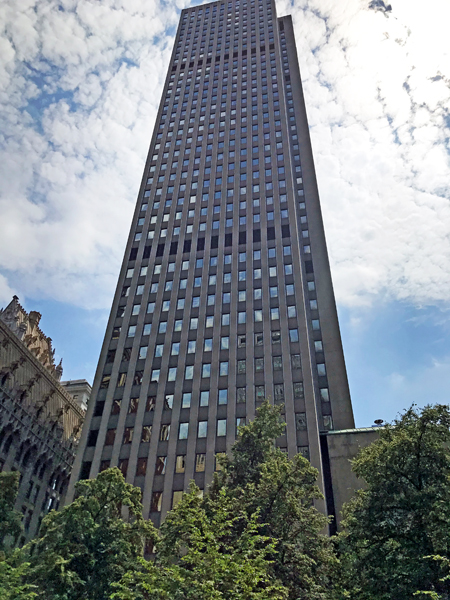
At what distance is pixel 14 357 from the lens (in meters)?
73.7

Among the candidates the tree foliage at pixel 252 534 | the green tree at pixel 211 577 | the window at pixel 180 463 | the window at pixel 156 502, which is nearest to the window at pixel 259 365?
the window at pixel 180 463

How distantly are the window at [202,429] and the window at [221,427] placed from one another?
138 cm

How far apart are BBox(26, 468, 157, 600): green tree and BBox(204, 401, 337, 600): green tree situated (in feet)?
18.4

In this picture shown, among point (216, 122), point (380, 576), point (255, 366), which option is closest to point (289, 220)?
point (255, 366)

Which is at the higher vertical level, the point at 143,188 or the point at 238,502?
the point at 143,188

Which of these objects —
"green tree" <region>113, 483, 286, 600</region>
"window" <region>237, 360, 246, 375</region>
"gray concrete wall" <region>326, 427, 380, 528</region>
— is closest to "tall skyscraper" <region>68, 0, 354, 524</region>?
"window" <region>237, 360, 246, 375</region>

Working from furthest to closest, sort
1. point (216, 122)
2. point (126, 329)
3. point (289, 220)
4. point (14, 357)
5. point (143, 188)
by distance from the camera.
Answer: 1. point (216, 122)
2. point (143, 188)
3. point (14, 357)
4. point (289, 220)
5. point (126, 329)

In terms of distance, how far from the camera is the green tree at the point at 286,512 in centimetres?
2302

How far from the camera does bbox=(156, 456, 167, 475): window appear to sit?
162 feet

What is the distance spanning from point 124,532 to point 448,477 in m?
18.8

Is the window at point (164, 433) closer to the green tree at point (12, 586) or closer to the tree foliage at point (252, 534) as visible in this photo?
the tree foliage at point (252, 534)

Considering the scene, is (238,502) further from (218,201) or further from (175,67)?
(175,67)

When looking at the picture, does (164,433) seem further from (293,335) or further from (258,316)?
(293,335)

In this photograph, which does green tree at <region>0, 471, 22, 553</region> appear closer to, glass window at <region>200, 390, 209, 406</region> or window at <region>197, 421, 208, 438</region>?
window at <region>197, 421, 208, 438</region>
